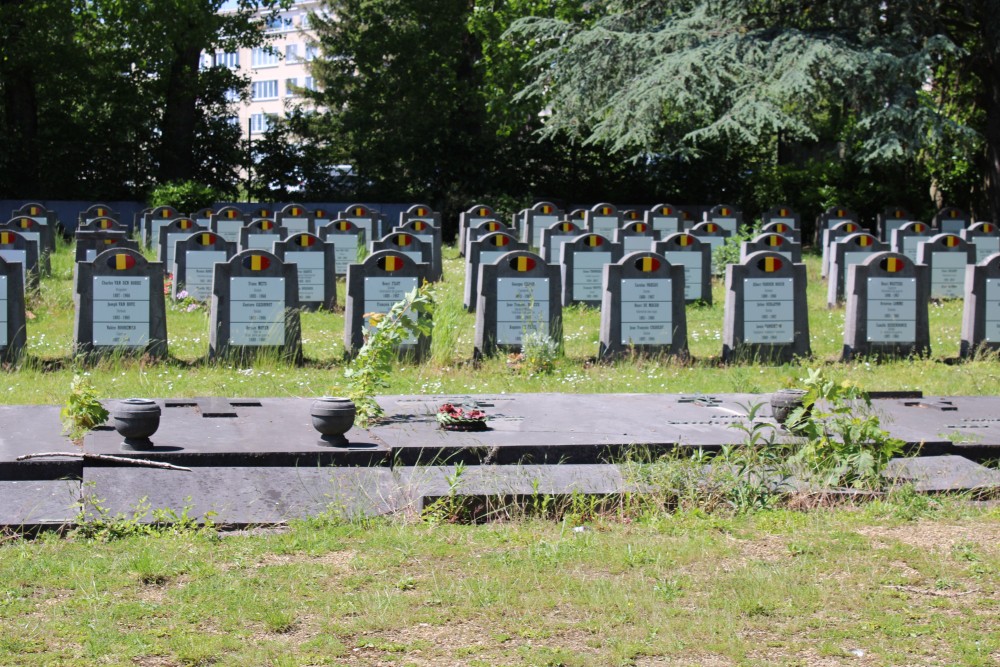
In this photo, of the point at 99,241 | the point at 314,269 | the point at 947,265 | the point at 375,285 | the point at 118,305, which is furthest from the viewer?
the point at 99,241

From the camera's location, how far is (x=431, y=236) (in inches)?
845

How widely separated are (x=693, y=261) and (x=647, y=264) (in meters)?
4.52

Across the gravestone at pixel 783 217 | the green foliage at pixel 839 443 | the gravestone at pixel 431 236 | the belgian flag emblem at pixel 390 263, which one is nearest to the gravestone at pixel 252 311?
the belgian flag emblem at pixel 390 263

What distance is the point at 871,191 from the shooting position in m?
32.9

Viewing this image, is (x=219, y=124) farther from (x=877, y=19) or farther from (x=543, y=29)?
(x=877, y=19)

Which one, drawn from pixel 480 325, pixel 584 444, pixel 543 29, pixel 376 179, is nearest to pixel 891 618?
pixel 584 444

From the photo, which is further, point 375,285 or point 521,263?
point 375,285

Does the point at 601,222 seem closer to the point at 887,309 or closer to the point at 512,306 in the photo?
the point at 887,309

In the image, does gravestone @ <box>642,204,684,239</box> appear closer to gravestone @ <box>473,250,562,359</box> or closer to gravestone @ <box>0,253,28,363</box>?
gravestone @ <box>473,250,562,359</box>

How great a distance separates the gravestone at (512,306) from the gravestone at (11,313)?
14.3 feet

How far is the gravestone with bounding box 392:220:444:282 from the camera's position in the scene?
20.4 metres

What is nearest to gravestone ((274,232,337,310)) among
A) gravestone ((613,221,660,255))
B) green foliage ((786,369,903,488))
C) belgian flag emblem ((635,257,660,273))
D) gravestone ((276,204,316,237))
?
gravestone ((613,221,660,255))

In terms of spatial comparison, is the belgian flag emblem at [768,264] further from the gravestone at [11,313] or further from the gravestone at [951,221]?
the gravestone at [951,221]

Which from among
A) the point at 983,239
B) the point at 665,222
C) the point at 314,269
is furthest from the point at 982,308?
the point at 665,222
